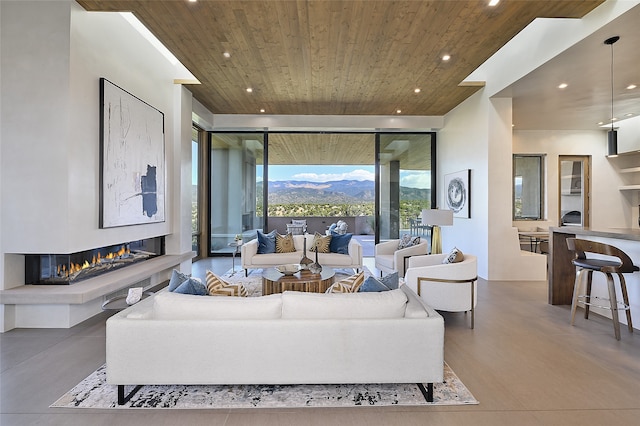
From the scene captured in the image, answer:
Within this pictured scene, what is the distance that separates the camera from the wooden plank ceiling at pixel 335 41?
3.58 m

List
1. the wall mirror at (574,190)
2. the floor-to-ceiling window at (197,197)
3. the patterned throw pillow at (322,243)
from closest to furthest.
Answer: the patterned throw pillow at (322,243), the wall mirror at (574,190), the floor-to-ceiling window at (197,197)

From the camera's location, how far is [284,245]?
614 cm

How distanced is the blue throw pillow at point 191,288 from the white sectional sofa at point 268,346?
29 centimetres

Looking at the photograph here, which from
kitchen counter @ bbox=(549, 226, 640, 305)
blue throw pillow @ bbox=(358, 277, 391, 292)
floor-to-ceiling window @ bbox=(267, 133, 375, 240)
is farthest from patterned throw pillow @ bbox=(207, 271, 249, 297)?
floor-to-ceiling window @ bbox=(267, 133, 375, 240)

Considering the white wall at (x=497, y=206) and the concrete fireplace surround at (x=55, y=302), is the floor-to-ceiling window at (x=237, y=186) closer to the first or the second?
the concrete fireplace surround at (x=55, y=302)

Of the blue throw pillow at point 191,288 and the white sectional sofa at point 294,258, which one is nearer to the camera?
the blue throw pillow at point 191,288

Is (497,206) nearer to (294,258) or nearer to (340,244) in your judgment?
(340,244)

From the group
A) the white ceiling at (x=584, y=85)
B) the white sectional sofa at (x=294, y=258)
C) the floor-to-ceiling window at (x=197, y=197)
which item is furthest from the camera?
the floor-to-ceiling window at (x=197, y=197)

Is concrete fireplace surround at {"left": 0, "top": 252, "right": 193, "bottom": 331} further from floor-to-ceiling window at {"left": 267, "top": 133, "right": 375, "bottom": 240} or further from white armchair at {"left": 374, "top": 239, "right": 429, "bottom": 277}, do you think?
floor-to-ceiling window at {"left": 267, "top": 133, "right": 375, "bottom": 240}

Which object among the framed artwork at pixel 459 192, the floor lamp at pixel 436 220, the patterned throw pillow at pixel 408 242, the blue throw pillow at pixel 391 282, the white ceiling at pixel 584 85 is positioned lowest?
the blue throw pillow at pixel 391 282

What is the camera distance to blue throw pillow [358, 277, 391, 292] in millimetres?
2568

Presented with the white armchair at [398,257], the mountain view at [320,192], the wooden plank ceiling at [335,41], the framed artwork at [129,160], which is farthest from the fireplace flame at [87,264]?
the mountain view at [320,192]

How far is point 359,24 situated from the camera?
3.92 m

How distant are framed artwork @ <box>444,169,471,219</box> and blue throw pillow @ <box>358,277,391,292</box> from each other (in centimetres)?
474
